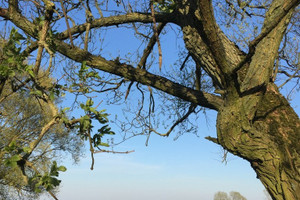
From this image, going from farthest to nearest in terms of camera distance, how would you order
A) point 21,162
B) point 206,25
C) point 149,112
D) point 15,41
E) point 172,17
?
point 149,112, point 172,17, point 206,25, point 15,41, point 21,162

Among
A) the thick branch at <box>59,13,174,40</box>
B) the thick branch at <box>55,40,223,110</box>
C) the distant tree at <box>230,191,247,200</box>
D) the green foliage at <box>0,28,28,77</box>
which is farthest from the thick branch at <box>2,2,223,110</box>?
the distant tree at <box>230,191,247,200</box>

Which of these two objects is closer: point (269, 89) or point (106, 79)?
point (269, 89)

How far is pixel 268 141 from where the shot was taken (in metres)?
3.84

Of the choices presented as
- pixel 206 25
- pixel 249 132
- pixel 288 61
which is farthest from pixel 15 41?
pixel 288 61

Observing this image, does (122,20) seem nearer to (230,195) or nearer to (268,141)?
(268,141)

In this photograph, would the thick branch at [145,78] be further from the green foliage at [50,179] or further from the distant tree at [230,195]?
the distant tree at [230,195]

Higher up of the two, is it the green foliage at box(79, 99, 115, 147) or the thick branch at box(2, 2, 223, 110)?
the thick branch at box(2, 2, 223, 110)

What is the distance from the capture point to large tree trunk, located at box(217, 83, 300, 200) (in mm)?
3670

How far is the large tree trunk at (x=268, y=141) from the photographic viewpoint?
367 cm

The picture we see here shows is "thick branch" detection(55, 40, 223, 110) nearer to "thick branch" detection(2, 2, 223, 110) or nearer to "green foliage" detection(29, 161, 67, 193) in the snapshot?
"thick branch" detection(2, 2, 223, 110)

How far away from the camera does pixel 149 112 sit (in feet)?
19.9

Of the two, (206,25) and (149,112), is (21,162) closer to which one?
(206,25)

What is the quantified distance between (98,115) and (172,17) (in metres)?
4.23

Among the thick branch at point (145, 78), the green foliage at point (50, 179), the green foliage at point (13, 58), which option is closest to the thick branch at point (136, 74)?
the thick branch at point (145, 78)
